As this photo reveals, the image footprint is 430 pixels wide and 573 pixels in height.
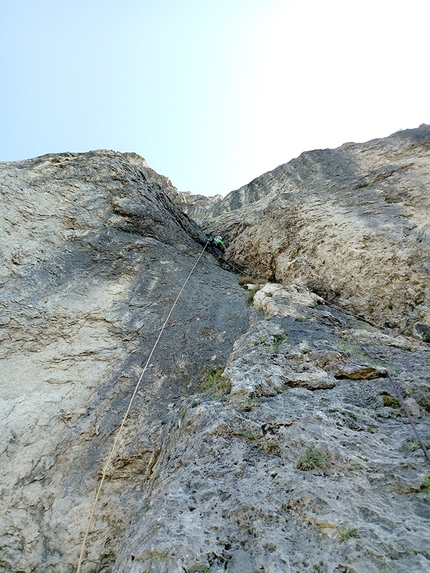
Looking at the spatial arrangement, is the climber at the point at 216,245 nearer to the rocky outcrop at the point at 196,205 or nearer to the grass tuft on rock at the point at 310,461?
the rocky outcrop at the point at 196,205

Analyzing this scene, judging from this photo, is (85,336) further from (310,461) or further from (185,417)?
(310,461)

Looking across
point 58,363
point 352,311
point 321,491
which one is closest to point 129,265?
point 58,363

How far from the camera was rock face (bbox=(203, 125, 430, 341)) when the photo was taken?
30.9 feet

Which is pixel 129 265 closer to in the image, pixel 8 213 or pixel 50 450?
pixel 8 213

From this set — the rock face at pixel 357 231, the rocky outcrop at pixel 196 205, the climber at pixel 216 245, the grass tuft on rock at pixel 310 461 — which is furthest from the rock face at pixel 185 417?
the rocky outcrop at pixel 196 205

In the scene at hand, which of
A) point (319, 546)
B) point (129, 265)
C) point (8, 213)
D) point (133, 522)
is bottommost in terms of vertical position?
point (133, 522)

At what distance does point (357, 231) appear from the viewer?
35.8 ft

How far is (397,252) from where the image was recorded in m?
9.74

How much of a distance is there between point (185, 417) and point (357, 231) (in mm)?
7782

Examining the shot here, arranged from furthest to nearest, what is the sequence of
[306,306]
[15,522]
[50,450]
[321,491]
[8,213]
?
[8,213] < [306,306] < [50,450] < [15,522] < [321,491]

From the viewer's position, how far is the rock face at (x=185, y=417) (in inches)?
149

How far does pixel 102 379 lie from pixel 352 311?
21.5ft

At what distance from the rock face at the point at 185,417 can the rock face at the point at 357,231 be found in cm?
139

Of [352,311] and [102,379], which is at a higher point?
[102,379]
